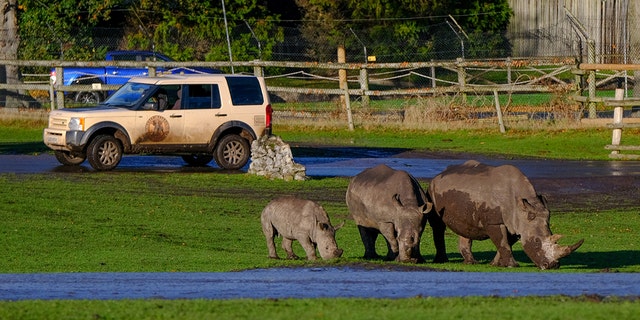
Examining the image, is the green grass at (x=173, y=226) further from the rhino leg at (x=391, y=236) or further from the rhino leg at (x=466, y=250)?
the rhino leg at (x=391, y=236)

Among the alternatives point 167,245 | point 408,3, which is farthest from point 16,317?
point 408,3

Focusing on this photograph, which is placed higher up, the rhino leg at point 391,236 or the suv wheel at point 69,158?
the suv wheel at point 69,158

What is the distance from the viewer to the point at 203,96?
2484cm

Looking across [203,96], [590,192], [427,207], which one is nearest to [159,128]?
[203,96]

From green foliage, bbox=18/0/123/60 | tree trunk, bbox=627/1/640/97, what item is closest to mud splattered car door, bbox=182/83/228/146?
tree trunk, bbox=627/1/640/97

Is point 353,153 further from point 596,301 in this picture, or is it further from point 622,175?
point 596,301

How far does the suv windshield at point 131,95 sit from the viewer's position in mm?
24391

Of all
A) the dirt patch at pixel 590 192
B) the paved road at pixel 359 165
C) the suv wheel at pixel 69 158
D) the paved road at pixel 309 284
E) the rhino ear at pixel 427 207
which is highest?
the rhino ear at pixel 427 207

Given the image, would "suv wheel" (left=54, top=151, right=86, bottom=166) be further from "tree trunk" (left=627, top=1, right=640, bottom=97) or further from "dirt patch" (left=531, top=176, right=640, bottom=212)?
"tree trunk" (left=627, top=1, right=640, bottom=97)

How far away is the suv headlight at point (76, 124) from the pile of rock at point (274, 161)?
3.42m

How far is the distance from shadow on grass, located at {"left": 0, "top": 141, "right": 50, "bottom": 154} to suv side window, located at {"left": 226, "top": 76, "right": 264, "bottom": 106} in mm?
5516

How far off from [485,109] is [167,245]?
1927cm

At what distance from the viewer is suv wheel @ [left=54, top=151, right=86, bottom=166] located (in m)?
24.8

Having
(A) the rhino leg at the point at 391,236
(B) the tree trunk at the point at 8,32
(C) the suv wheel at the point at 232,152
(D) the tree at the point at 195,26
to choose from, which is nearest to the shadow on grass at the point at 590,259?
(A) the rhino leg at the point at 391,236
